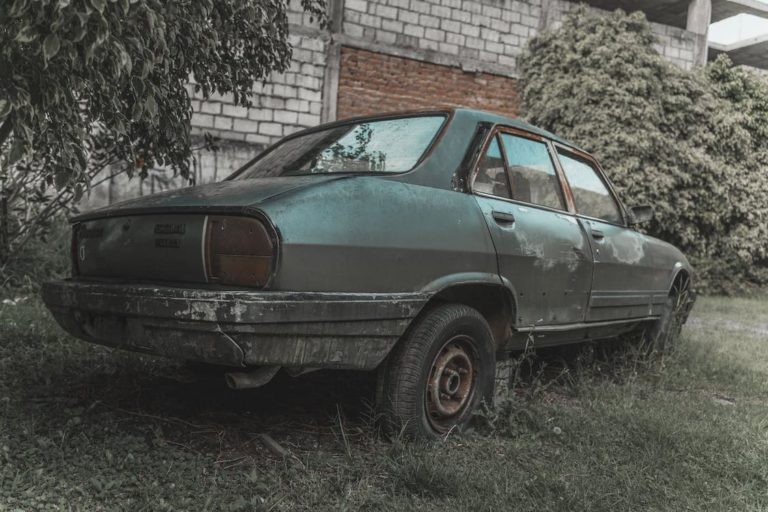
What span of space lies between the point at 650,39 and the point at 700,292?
4428mm

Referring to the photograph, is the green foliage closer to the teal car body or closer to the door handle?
the teal car body

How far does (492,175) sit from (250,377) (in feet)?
5.14

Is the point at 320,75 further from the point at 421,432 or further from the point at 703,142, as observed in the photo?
the point at 421,432

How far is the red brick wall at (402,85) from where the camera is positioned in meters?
9.82

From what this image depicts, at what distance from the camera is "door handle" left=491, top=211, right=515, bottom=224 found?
2980 mm

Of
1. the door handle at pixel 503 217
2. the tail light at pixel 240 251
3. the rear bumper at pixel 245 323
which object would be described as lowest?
the rear bumper at pixel 245 323

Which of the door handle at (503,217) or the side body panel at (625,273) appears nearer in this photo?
the door handle at (503,217)

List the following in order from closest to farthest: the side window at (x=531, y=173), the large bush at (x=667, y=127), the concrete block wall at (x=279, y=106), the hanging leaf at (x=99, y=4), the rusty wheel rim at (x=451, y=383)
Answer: the hanging leaf at (x=99, y=4) < the rusty wheel rim at (x=451, y=383) < the side window at (x=531, y=173) < the concrete block wall at (x=279, y=106) < the large bush at (x=667, y=127)

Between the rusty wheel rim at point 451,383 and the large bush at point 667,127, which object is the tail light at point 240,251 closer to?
the rusty wheel rim at point 451,383

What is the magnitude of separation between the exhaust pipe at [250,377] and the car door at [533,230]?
122 cm

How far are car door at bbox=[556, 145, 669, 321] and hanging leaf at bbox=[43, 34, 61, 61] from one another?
2.79 metres

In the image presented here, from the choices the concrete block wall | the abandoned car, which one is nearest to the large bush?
the concrete block wall

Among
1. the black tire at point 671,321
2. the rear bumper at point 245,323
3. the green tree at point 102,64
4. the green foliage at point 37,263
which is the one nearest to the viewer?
→ the green tree at point 102,64

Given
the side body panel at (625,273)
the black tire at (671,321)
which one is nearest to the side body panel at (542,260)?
the side body panel at (625,273)
